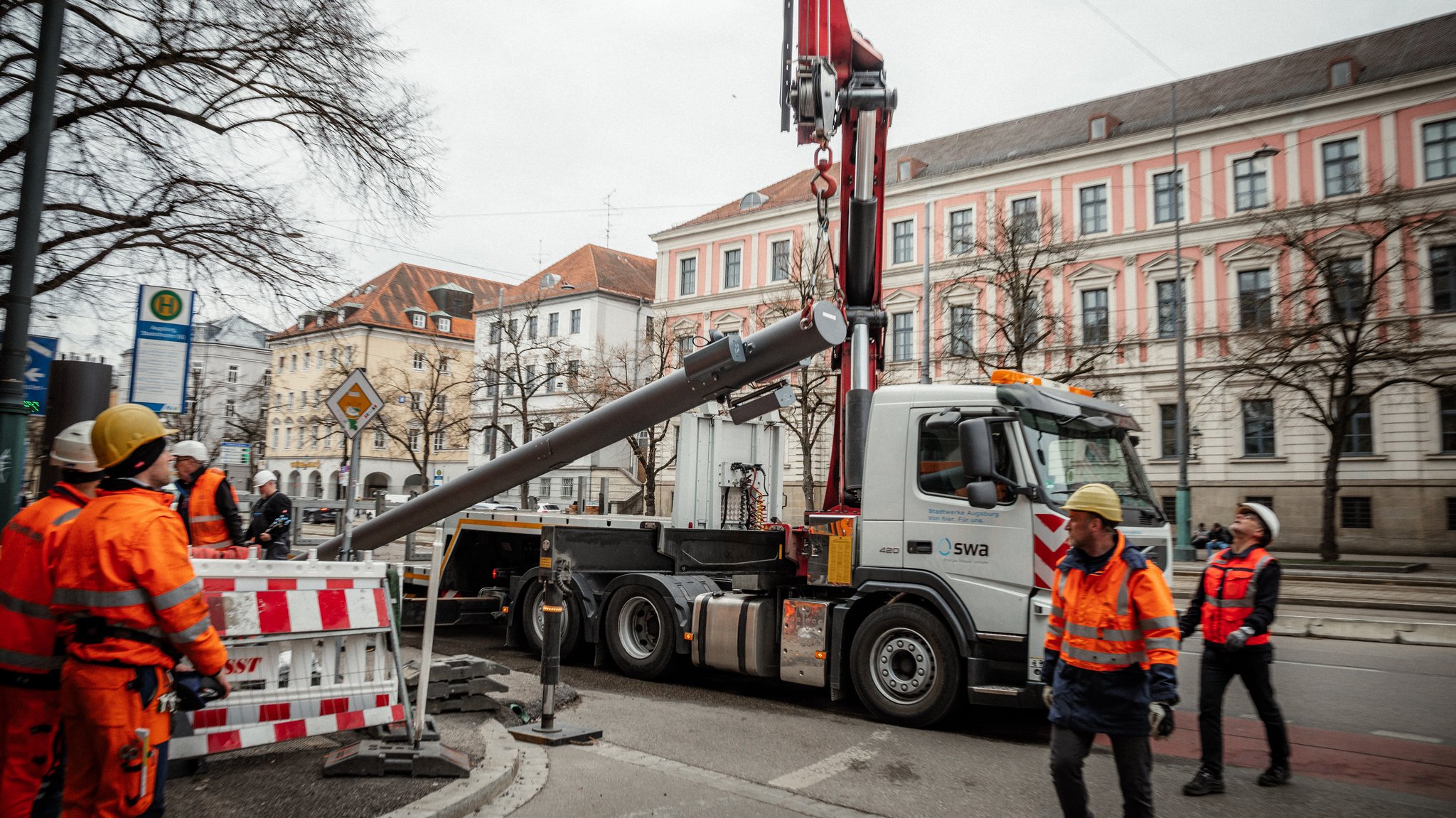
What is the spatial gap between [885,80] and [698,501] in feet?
16.4

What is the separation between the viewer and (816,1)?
8789mm

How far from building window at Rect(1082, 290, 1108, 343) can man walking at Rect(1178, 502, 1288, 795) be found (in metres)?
31.5

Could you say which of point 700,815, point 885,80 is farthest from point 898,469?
point 885,80

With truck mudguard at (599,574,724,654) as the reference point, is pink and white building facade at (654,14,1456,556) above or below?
above

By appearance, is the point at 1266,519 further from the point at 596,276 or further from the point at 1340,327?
the point at 596,276

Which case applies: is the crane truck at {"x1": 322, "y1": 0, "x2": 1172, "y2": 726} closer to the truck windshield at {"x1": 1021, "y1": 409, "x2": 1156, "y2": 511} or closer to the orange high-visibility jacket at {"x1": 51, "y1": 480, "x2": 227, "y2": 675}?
the truck windshield at {"x1": 1021, "y1": 409, "x2": 1156, "y2": 511}

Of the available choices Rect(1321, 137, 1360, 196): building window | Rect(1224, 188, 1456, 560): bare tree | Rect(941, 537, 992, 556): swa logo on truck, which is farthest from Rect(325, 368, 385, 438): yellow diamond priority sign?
Rect(1321, 137, 1360, 196): building window

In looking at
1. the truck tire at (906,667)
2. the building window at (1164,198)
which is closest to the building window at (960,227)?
the building window at (1164,198)

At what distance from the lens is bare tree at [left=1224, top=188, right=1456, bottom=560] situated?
82.5ft

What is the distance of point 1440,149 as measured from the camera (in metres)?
31.2

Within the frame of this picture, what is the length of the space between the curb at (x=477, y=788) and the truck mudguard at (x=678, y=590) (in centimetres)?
279

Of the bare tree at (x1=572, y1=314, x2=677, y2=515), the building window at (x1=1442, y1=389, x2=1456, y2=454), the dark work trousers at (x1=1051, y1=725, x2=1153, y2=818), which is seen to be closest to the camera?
the dark work trousers at (x1=1051, y1=725, x2=1153, y2=818)

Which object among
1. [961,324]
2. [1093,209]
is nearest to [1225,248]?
[1093,209]

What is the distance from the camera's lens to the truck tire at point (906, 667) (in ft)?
23.8
